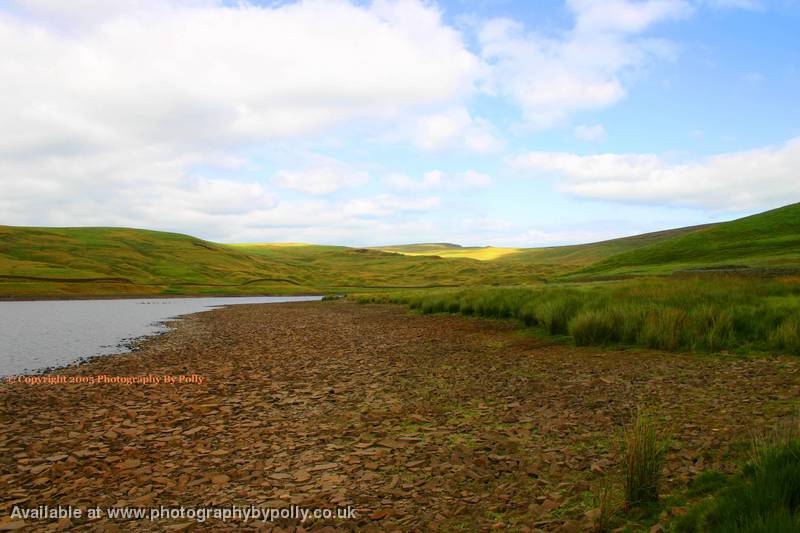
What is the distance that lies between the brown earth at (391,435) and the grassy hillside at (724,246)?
35627 millimetres

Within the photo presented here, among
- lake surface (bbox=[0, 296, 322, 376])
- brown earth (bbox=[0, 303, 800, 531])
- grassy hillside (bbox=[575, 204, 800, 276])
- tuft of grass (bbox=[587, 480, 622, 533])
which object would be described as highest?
grassy hillside (bbox=[575, 204, 800, 276])

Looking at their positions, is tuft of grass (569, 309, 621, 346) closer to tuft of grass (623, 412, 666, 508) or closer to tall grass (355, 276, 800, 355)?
tall grass (355, 276, 800, 355)

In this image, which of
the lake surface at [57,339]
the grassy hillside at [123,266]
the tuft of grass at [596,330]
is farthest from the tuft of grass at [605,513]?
the grassy hillside at [123,266]

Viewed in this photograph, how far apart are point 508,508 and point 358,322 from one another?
2428cm

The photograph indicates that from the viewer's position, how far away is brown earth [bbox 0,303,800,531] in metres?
5.27

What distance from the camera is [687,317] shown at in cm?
1368

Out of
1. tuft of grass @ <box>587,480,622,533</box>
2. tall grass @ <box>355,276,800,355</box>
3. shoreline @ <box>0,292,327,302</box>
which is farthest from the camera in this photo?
shoreline @ <box>0,292,327,302</box>

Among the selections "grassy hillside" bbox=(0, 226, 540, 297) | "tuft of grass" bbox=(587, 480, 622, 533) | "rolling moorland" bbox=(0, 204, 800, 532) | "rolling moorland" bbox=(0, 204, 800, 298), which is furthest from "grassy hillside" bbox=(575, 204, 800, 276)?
"tuft of grass" bbox=(587, 480, 622, 533)

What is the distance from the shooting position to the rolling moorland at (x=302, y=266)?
4859cm

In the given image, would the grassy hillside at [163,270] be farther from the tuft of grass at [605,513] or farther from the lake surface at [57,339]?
the tuft of grass at [605,513]

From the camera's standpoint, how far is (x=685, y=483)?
4.75 meters

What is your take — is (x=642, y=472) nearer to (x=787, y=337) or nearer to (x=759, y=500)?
(x=759, y=500)

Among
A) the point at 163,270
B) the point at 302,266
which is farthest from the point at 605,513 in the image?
the point at 302,266

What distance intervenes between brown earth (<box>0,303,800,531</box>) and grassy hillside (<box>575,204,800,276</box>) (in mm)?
35627
